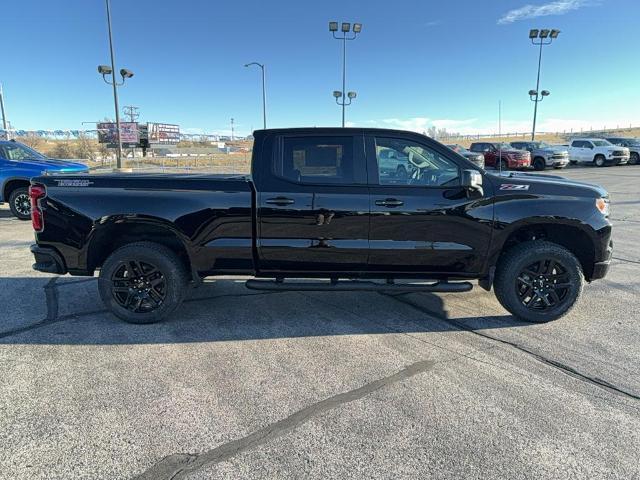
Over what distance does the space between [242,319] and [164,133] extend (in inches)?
3122

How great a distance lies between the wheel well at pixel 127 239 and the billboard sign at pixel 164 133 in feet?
247

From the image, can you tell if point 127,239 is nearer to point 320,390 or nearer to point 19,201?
point 320,390

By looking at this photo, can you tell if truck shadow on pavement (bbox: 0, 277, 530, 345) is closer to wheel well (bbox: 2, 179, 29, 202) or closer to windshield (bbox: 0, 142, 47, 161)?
wheel well (bbox: 2, 179, 29, 202)

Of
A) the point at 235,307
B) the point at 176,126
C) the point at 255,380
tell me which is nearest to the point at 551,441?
the point at 255,380

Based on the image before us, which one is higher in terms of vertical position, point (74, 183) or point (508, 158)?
point (508, 158)

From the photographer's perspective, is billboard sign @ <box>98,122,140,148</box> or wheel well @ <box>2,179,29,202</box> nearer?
wheel well @ <box>2,179,29,202</box>

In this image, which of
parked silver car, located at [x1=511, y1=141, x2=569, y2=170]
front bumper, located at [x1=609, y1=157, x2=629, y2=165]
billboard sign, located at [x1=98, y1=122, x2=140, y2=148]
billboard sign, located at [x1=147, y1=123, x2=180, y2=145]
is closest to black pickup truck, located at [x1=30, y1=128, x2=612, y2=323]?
parked silver car, located at [x1=511, y1=141, x2=569, y2=170]

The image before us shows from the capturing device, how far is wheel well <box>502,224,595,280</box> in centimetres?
444

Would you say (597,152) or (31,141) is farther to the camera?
(31,141)

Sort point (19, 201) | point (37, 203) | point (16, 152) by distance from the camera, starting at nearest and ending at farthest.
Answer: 1. point (37, 203)
2. point (19, 201)
3. point (16, 152)

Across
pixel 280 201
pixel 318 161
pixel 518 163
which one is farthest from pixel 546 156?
pixel 280 201

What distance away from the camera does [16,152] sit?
35.7 feet

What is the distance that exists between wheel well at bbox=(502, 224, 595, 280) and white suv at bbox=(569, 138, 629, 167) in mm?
29527

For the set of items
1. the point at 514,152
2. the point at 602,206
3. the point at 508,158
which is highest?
the point at 514,152
